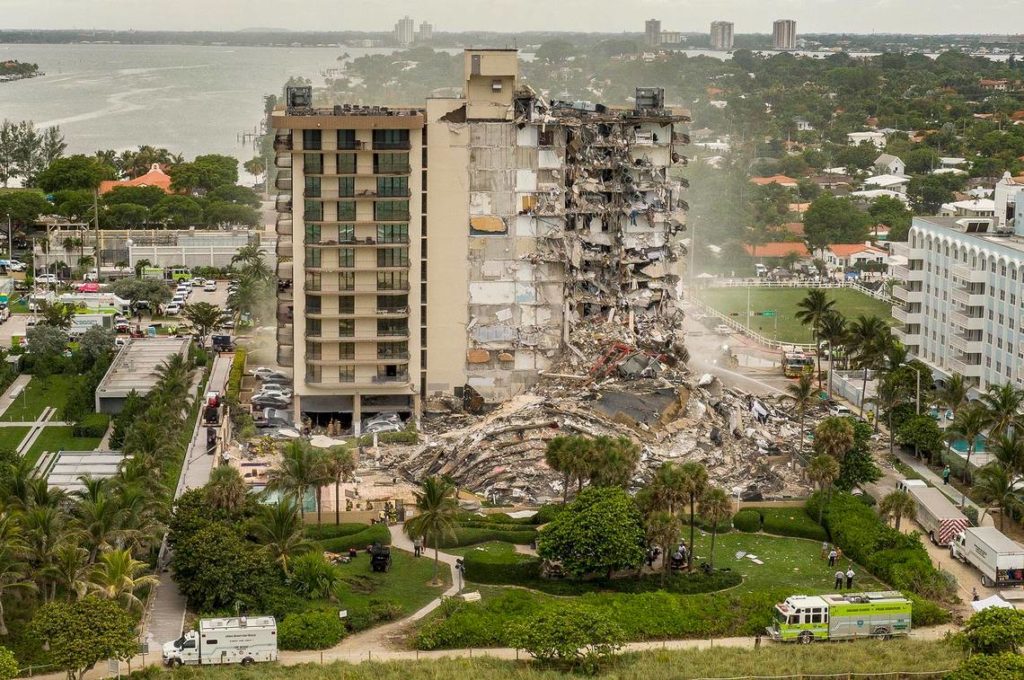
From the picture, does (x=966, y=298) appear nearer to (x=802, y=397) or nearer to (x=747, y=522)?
(x=802, y=397)

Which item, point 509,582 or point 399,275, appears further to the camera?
point 399,275

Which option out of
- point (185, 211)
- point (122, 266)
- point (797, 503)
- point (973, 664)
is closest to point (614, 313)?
point (797, 503)

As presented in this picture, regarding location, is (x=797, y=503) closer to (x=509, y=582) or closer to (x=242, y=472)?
(x=509, y=582)

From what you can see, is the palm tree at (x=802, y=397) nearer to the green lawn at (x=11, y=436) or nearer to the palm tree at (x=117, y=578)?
the palm tree at (x=117, y=578)

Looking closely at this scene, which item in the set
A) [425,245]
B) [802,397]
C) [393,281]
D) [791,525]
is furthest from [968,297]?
[393,281]

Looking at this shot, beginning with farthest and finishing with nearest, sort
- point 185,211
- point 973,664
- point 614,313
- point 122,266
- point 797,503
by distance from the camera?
1. point 185,211
2. point 122,266
3. point 614,313
4. point 797,503
5. point 973,664

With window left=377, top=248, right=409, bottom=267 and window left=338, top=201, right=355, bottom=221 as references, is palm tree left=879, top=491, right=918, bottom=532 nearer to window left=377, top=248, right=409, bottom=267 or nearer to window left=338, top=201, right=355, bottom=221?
window left=377, top=248, right=409, bottom=267

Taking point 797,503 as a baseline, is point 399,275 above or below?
above
